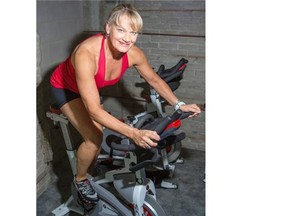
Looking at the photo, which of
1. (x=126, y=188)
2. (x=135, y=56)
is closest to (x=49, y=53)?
(x=135, y=56)

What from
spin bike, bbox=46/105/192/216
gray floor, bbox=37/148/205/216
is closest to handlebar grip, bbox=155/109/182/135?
spin bike, bbox=46/105/192/216

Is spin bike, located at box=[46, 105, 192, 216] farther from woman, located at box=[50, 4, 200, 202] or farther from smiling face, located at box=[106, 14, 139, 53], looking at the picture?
smiling face, located at box=[106, 14, 139, 53]

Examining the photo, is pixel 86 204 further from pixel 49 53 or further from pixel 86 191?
pixel 49 53

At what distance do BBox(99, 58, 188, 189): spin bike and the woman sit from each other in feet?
1.30

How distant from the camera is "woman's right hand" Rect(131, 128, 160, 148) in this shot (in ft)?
6.06

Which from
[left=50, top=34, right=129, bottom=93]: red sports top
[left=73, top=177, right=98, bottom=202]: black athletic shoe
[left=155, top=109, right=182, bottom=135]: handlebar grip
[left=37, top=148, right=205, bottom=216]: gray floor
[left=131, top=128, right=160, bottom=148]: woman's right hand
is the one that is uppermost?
[left=50, top=34, right=129, bottom=93]: red sports top

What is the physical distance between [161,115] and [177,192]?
694 millimetres

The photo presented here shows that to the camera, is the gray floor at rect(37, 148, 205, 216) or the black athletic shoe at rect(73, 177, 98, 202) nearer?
the black athletic shoe at rect(73, 177, 98, 202)

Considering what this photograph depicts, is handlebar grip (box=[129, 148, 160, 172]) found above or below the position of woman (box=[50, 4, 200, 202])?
below

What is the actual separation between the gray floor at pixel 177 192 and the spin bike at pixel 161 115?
0.09 meters

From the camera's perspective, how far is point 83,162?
2615 mm

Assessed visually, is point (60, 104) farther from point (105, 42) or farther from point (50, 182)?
point (50, 182)

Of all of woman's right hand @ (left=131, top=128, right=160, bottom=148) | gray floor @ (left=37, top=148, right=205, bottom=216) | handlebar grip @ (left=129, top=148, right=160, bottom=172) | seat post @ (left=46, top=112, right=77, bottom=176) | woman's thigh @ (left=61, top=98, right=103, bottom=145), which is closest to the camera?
woman's right hand @ (left=131, top=128, right=160, bottom=148)

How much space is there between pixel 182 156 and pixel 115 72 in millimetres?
1808
